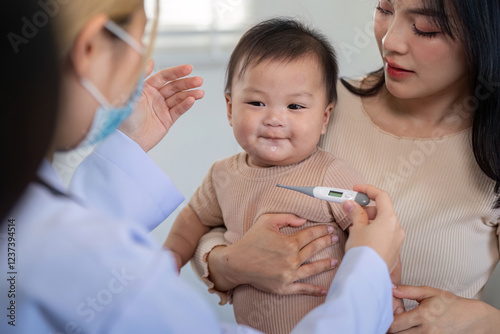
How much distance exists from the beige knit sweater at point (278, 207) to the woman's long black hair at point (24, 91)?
72cm

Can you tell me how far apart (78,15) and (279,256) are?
0.71m

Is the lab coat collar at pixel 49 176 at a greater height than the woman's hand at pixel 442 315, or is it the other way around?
the lab coat collar at pixel 49 176

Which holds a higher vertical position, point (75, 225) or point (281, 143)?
point (75, 225)

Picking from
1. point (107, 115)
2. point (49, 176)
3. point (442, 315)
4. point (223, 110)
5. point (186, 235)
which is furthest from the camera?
point (223, 110)

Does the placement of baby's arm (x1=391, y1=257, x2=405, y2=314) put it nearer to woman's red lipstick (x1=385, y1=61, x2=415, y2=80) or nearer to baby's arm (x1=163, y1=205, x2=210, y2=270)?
woman's red lipstick (x1=385, y1=61, x2=415, y2=80)

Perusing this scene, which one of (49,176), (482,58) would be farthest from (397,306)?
(49,176)

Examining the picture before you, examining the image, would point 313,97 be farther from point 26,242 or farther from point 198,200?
point 26,242

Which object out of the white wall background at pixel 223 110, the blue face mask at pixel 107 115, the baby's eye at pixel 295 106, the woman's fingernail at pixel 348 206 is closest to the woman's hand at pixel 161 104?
the baby's eye at pixel 295 106

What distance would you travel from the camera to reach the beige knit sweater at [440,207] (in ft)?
4.18

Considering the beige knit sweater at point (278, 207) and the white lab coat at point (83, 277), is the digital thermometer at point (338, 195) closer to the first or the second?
the beige knit sweater at point (278, 207)

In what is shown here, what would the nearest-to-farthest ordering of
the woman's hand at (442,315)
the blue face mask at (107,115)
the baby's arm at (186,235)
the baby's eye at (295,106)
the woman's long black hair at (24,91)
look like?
the woman's long black hair at (24,91) → the blue face mask at (107,115) → the woman's hand at (442,315) → the baby's eye at (295,106) → the baby's arm at (186,235)

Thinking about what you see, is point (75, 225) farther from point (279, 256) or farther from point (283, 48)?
point (283, 48)

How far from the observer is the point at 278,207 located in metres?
1.23

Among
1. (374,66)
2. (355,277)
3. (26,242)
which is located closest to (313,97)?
(355,277)
